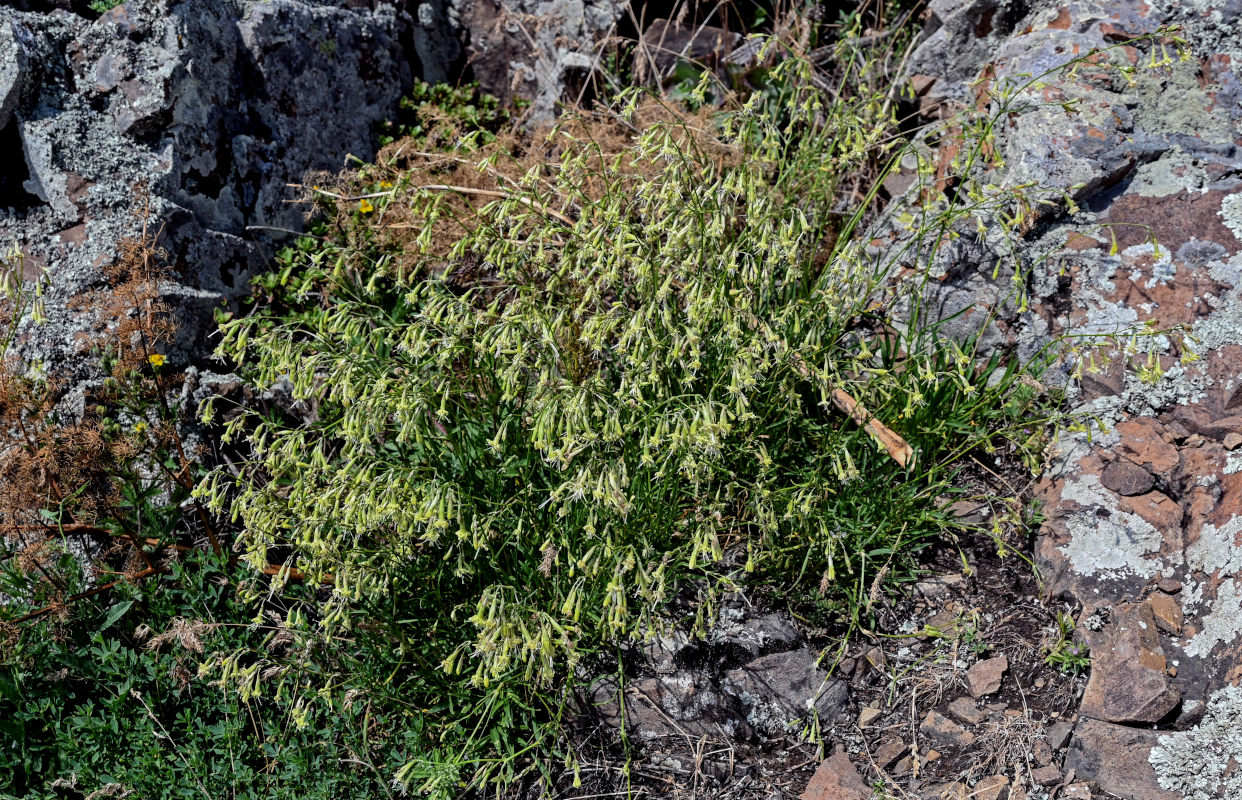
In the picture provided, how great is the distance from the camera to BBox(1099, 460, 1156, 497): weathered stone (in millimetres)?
3502

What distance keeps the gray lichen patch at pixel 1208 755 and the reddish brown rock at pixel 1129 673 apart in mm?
99

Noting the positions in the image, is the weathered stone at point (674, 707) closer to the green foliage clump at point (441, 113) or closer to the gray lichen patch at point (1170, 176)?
the gray lichen patch at point (1170, 176)

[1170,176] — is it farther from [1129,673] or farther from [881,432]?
[1129,673]

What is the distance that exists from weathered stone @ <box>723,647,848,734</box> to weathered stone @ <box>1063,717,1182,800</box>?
32.7 inches

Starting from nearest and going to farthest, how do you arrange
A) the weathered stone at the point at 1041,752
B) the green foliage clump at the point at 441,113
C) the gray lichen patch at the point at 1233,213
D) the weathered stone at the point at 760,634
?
the weathered stone at the point at 1041,752 → the weathered stone at the point at 760,634 → the gray lichen patch at the point at 1233,213 → the green foliage clump at the point at 441,113

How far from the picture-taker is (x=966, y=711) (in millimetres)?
3303

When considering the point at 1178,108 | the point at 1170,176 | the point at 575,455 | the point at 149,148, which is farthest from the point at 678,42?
the point at 575,455

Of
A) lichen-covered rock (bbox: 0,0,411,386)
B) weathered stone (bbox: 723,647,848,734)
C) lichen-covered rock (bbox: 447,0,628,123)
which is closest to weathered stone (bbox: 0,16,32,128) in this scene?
lichen-covered rock (bbox: 0,0,411,386)

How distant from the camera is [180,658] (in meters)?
3.52

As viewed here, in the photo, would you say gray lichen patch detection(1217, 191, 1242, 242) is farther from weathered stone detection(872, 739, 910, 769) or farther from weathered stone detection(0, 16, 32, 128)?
weathered stone detection(0, 16, 32, 128)

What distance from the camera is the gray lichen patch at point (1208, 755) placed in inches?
111

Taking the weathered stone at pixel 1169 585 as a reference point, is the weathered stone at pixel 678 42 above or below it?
above

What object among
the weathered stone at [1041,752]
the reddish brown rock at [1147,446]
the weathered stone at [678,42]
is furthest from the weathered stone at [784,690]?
the weathered stone at [678,42]

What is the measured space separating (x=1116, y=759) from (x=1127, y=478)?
1121mm
